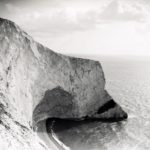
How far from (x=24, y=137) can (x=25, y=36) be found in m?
27.2

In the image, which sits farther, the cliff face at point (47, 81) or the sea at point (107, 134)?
the sea at point (107, 134)

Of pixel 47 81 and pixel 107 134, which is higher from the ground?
pixel 47 81

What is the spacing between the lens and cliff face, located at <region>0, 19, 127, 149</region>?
39.0 m

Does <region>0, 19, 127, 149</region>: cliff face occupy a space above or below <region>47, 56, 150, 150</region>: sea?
above

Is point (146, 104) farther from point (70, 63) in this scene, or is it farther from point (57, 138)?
point (57, 138)

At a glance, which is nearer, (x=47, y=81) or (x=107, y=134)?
(x=107, y=134)

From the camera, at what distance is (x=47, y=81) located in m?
50.2

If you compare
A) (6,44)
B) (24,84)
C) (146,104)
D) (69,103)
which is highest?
(6,44)

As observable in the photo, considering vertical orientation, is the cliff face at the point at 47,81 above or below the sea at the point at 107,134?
above

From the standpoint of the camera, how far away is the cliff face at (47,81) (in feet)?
128

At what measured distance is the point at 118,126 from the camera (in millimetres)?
54312

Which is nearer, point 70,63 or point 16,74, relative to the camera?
point 16,74

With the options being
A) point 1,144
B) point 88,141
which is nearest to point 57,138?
point 88,141

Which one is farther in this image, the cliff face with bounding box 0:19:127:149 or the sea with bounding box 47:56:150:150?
the sea with bounding box 47:56:150:150
